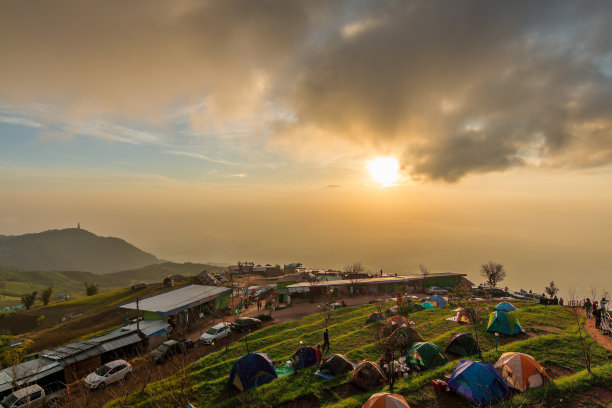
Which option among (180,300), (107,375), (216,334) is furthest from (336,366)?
(180,300)

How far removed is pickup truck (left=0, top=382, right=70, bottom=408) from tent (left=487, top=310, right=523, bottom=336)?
1299 inches

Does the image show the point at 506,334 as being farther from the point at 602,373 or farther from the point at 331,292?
the point at 331,292

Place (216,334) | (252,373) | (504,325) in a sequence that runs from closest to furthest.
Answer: (252,373) < (504,325) < (216,334)

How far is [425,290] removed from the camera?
52500mm

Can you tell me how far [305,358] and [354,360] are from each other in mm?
3742

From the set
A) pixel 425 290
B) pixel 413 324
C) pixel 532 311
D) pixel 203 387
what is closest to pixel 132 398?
pixel 203 387

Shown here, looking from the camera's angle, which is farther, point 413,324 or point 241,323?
point 241,323

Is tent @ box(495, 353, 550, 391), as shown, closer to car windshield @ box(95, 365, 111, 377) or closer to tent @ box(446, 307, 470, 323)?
tent @ box(446, 307, 470, 323)

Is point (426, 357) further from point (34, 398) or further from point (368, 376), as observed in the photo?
point (34, 398)

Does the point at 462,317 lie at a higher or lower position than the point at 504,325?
lower

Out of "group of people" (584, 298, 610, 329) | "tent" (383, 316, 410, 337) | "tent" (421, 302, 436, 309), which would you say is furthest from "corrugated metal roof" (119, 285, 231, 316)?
"group of people" (584, 298, 610, 329)

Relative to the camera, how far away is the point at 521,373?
1562 cm

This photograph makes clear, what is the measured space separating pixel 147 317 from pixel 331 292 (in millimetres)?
26707

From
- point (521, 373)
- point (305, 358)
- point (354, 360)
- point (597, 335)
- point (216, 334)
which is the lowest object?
point (216, 334)
